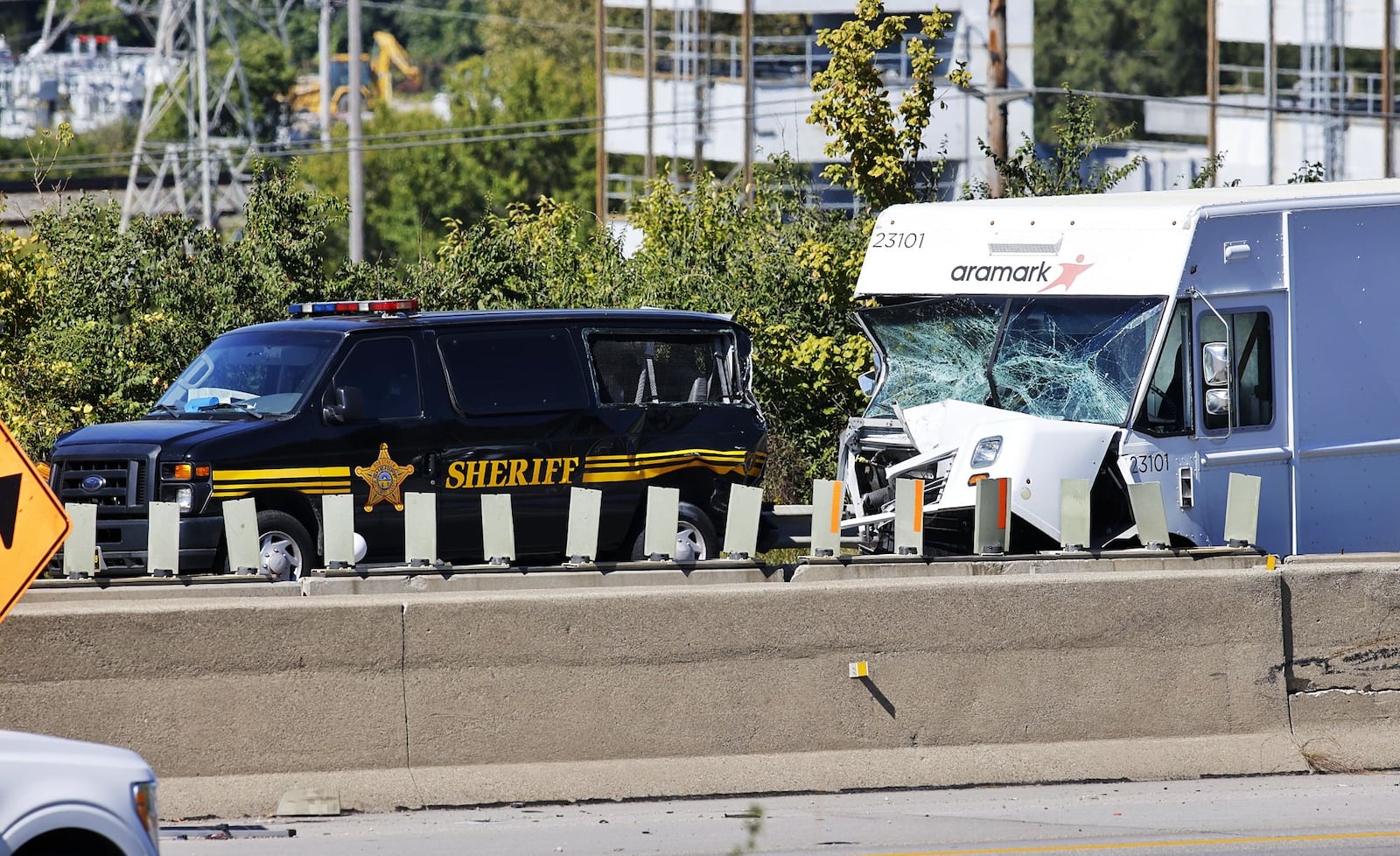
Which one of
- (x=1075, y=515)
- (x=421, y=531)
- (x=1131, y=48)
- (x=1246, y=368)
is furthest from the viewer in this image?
(x=1131, y=48)

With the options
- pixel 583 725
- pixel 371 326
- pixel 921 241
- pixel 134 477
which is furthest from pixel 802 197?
pixel 583 725

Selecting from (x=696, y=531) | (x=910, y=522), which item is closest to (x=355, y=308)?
(x=696, y=531)

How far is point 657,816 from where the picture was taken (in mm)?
7770

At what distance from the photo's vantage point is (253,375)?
1176cm

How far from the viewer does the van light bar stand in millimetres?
12219

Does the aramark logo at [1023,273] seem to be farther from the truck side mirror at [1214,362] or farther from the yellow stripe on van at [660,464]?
the yellow stripe on van at [660,464]

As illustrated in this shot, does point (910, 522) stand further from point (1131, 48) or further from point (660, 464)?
point (1131, 48)

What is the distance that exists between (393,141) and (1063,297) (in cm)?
6752

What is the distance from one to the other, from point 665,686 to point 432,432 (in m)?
4.23

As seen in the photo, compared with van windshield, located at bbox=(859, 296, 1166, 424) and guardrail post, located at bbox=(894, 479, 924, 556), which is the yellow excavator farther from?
guardrail post, located at bbox=(894, 479, 924, 556)

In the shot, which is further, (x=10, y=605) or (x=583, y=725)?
(x=583, y=725)

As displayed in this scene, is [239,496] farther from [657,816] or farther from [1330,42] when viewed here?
[1330,42]

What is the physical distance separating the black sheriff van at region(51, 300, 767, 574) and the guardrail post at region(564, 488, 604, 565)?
2.79 meters

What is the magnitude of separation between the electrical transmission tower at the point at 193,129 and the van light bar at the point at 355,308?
37.8 ft
